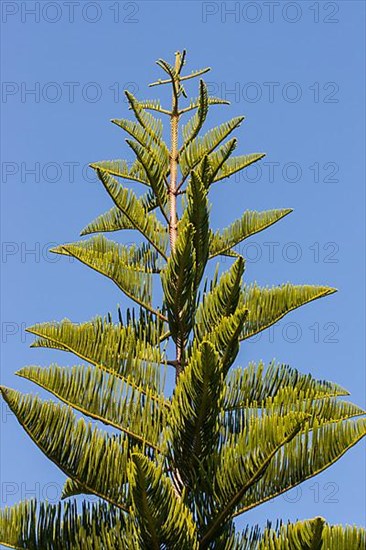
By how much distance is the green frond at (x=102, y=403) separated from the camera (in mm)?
4977

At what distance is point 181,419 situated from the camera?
4.75 metres

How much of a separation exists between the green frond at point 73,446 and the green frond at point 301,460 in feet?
2.20

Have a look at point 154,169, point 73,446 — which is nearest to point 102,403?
point 73,446

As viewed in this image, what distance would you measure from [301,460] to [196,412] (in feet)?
1.98

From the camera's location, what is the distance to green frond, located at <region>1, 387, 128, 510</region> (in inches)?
185

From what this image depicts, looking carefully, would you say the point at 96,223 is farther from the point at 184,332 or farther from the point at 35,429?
the point at 35,429

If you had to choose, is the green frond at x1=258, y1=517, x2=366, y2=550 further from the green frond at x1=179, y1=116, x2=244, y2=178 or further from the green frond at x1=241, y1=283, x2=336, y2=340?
the green frond at x1=179, y1=116, x2=244, y2=178

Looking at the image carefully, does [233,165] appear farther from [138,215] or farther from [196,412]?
[196,412]

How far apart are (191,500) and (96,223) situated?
2.50m

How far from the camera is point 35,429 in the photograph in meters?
4.72

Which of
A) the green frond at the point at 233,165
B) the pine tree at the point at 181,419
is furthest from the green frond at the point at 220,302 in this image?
the green frond at the point at 233,165

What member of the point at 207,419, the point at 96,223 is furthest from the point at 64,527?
the point at 96,223

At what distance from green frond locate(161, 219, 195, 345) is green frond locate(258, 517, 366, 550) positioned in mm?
1370

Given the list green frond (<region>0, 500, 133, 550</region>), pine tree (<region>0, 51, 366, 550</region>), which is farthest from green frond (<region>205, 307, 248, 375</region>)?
green frond (<region>0, 500, 133, 550</region>)
